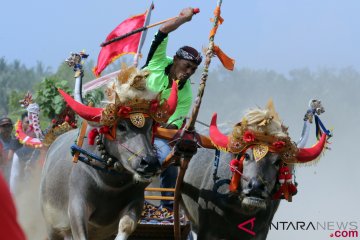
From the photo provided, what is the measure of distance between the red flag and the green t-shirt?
35cm

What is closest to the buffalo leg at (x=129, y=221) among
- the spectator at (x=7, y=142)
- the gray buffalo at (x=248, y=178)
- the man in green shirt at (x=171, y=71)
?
the gray buffalo at (x=248, y=178)

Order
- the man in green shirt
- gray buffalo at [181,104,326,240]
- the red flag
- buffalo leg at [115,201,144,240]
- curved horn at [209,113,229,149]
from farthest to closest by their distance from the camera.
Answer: the red flag
the man in green shirt
curved horn at [209,113,229,149]
gray buffalo at [181,104,326,240]
buffalo leg at [115,201,144,240]

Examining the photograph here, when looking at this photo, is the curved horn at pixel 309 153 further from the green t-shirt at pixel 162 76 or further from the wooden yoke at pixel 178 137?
the green t-shirt at pixel 162 76

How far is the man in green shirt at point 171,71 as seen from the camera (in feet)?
27.7

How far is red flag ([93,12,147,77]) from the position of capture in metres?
8.90

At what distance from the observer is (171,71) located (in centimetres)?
858

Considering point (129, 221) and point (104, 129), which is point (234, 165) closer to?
point (129, 221)

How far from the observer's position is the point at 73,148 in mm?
7426

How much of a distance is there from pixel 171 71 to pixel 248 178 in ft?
5.39

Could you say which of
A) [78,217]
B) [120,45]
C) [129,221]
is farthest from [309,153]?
[120,45]

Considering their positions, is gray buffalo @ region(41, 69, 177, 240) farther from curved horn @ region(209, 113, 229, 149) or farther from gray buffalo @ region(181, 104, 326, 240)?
gray buffalo @ region(181, 104, 326, 240)

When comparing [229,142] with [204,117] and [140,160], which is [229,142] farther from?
[204,117]

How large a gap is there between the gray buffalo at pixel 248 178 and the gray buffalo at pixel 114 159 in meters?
0.62

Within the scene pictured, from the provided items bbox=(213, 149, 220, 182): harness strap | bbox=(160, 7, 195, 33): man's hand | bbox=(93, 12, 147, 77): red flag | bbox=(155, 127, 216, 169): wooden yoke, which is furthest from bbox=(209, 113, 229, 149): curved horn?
bbox=(93, 12, 147, 77): red flag
